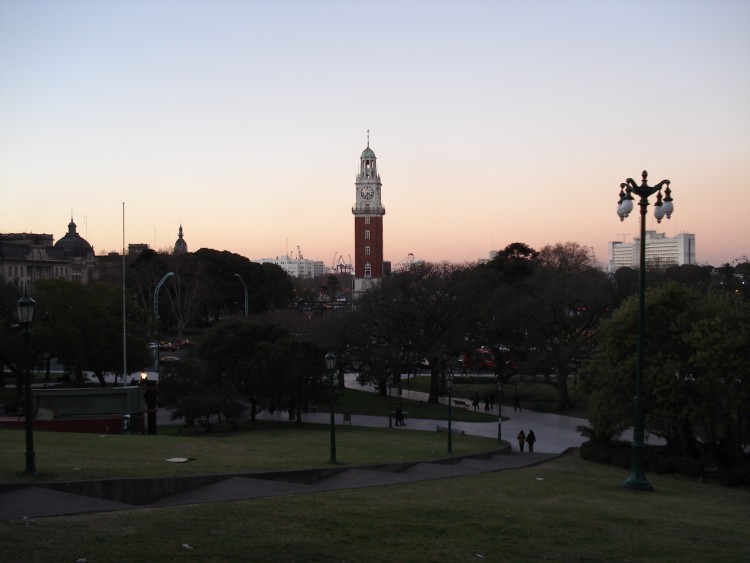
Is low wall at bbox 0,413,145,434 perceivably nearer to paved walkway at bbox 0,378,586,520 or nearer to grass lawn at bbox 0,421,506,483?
grass lawn at bbox 0,421,506,483

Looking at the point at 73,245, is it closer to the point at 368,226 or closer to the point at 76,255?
the point at 76,255

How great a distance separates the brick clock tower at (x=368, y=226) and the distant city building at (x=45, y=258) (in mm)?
39644

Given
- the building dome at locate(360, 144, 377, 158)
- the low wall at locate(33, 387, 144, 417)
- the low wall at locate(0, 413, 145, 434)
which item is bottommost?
the low wall at locate(0, 413, 145, 434)

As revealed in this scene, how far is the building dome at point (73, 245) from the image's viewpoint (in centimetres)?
10827

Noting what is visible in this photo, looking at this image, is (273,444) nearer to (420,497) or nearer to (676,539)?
(420,497)

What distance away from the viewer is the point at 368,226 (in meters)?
126

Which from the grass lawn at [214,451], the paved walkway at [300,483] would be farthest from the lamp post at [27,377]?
the paved walkway at [300,483]

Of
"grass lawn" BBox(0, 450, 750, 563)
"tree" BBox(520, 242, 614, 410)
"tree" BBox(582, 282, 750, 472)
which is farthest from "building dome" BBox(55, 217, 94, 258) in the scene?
"grass lawn" BBox(0, 450, 750, 563)

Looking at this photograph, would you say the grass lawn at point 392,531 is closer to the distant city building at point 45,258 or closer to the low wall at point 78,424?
the low wall at point 78,424

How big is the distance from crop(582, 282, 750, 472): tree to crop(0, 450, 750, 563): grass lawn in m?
8.94

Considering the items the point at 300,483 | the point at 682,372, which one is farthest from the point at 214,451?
the point at 682,372

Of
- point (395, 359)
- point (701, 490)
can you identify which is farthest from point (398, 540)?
point (395, 359)

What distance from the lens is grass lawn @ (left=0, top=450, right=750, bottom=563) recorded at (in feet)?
32.6

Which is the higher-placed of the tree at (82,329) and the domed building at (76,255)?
the domed building at (76,255)
